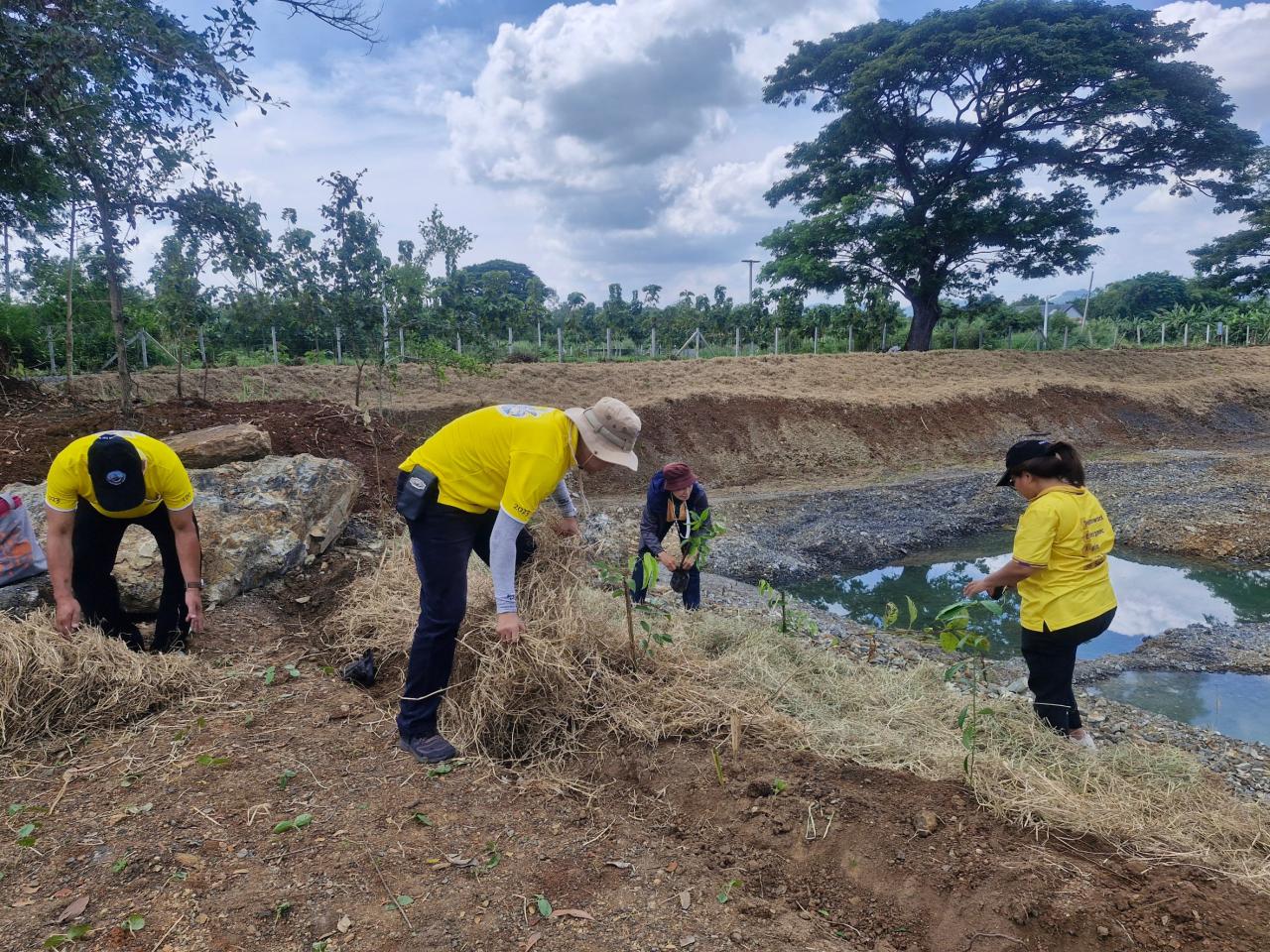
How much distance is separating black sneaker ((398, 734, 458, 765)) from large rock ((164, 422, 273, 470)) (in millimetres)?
3586

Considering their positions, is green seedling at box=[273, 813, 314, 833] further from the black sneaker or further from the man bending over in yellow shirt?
the man bending over in yellow shirt

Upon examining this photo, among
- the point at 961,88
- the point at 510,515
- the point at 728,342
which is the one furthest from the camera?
the point at 728,342

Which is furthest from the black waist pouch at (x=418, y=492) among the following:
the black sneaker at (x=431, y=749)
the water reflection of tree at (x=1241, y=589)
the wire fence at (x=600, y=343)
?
the water reflection of tree at (x=1241, y=589)

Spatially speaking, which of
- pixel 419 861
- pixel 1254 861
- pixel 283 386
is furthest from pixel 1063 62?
pixel 419 861

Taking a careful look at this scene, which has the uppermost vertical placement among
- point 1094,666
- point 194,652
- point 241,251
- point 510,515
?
point 241,251

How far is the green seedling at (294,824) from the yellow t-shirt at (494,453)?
1.24 meters

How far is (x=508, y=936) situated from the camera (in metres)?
2.06

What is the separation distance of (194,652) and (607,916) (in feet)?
9.33

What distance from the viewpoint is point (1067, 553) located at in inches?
127

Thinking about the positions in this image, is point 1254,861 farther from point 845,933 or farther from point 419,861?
point 419,861

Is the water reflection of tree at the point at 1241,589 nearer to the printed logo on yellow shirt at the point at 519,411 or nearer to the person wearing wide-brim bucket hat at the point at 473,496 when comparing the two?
the person wearing wide-brim bucket hat at the point at 473,496

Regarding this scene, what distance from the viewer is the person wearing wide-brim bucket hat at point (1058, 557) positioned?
316 centimetres

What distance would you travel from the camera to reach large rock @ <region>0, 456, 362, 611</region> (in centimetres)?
433

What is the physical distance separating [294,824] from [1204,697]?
6.09 m
